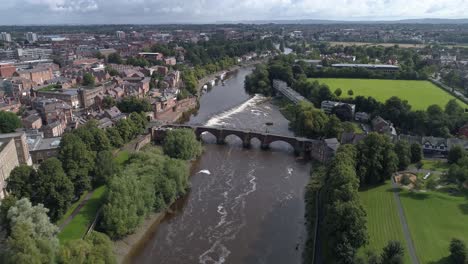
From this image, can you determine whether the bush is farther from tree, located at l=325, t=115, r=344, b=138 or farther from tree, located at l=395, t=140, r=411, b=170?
tree, located at l=325, t=115, r=344, b=138

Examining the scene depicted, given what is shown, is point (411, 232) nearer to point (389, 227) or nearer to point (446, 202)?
point (389, 227)

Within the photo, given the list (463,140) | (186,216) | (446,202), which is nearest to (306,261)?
(186,216)

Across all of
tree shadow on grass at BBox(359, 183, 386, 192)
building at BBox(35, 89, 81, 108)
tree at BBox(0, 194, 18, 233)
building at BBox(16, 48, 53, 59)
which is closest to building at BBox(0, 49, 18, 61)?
building at BBox(16, 48, 53, 59)

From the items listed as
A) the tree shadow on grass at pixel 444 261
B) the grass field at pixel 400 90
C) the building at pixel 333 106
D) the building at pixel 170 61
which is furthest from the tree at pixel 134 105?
the building at pixel 170 61

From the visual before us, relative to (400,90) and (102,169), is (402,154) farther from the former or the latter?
(400,90)

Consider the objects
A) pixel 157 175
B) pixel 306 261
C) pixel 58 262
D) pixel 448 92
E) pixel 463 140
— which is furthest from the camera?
pixel 448 92

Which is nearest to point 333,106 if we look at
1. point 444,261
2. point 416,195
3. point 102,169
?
point 416,195

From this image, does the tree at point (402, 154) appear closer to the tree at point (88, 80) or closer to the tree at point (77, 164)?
the tree at point (77, 164)
